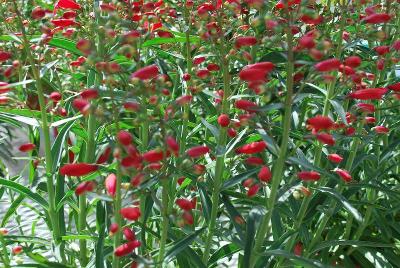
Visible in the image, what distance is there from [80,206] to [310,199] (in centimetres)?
103

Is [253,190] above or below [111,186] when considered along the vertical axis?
below

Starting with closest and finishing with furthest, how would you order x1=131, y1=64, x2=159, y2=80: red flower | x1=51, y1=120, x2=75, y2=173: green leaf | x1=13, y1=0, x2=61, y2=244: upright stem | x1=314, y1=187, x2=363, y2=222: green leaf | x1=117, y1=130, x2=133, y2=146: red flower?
x1=117, y1=130, x2=133, y2=146: red flower < x1=131, y1=64, x2=159, y2=80: red flower < x1=314, y1=187, x2=363, y2=222: green leaf < x1=13, y1=0, x2=61, y2=244: upright stem < x1=51, y1=120, x2=75, y2=173: green leaf

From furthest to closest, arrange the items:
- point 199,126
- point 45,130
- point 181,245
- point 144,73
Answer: point 199,126 → point 45,130 → point 181,245 → point 144,73

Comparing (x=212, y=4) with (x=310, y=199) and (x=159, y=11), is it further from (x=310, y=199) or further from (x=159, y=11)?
(x=310, y=199)

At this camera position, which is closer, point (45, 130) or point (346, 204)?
point (346, 204)

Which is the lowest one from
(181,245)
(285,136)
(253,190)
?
(181,245)

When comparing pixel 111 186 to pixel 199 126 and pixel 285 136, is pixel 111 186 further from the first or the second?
pixel 199 126

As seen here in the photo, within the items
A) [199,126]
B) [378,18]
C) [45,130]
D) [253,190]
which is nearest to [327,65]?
[253,190]

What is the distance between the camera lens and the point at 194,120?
9.99 ft

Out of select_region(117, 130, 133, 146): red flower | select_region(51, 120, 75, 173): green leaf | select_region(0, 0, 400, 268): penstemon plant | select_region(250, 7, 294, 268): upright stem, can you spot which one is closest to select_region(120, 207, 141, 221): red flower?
select_region(0, 0, 400, 268): penstemon plant

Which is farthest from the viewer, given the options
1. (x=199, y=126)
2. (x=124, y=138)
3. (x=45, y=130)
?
(x=199, y=126)

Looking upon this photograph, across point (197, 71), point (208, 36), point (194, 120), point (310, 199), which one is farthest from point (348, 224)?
point (208, 36)

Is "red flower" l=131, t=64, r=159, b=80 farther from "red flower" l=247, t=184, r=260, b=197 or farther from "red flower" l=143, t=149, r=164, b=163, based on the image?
"red flower" l=247, t=184, r=260, b=197

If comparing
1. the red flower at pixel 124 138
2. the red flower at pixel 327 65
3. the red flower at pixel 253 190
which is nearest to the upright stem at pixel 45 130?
the red flower at pixel 124 138
